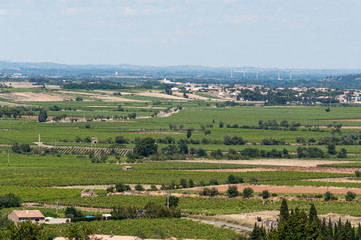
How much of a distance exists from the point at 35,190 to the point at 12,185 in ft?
12.5

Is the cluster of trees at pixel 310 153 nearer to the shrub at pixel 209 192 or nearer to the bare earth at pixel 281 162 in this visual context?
the bare earth at pixel 281 162

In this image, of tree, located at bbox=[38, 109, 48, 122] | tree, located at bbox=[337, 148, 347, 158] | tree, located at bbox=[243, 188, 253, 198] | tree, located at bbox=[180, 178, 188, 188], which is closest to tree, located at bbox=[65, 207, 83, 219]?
tree, located at bbox=[243, 188, 253, 198]

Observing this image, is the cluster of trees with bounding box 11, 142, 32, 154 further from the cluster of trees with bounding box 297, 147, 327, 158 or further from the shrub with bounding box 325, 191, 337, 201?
the shrub with bounding box 325, 191, 337, 201

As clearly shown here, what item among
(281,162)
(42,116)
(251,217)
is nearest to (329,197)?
(251,217)

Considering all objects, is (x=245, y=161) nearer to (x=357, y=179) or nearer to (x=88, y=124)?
(x=357, y=179)

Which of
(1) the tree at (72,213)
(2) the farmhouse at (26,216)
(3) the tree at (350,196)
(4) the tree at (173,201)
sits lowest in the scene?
(3) the tree at (350,196)

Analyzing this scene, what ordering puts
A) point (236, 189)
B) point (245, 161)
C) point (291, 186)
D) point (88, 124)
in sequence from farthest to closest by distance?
point (88, 124) → point (245, 161) → point (291, 186) → point (236, 189)

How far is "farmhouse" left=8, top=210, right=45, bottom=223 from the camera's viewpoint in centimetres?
5281

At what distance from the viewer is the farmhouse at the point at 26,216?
173 feet

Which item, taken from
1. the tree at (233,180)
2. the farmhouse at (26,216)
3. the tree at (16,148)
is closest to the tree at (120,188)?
the tree at (233,180)

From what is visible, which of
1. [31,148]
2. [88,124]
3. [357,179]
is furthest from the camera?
[88,124]

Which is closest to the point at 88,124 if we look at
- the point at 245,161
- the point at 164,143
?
the point at 164,143

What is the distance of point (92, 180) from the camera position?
75375mm

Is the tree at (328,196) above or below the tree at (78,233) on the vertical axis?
below
